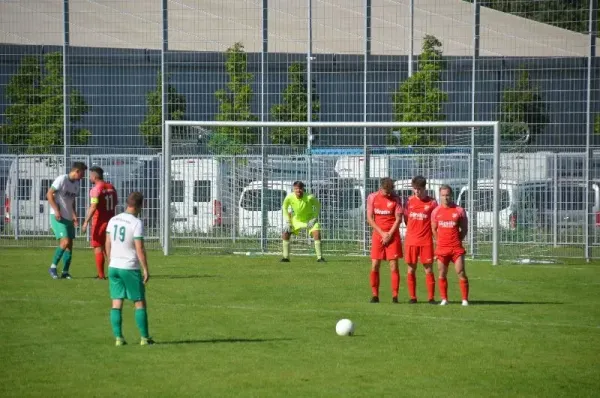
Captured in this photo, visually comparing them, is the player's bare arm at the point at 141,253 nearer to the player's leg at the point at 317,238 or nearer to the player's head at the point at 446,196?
the player's head at the point at 446,196

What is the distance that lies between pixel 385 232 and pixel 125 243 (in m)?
6.18

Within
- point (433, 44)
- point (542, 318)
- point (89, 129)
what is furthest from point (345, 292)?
point (89, 129)

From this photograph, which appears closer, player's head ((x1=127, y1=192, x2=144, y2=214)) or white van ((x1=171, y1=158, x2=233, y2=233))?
player's head ((x1=127, y1=192, x2=144, y2=214))

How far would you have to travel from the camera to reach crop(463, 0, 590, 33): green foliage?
29328 mm

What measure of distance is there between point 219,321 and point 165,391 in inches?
207

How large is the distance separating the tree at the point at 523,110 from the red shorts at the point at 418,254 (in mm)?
11564

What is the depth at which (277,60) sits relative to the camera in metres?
31.5

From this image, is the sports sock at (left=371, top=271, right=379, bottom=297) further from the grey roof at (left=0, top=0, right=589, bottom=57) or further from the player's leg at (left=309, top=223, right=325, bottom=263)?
the grey roof at (left=0, top=0, right=589, bottom=57)

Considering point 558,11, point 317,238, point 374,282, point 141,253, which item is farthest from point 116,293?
point 558,11

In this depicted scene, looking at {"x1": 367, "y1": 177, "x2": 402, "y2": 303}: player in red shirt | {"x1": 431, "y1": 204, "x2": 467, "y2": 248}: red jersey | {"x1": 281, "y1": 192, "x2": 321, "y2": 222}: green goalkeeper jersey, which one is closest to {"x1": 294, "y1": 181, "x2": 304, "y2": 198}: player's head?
{"x1": 281, "y1": 192, "x2": 321, "y2": 222}: green goalkeeper jersey

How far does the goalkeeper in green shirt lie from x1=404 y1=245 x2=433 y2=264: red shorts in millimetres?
9593

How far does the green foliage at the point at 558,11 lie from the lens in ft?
96.2

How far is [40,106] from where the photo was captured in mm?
33125

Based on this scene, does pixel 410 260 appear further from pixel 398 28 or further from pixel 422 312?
pixel 398 28
